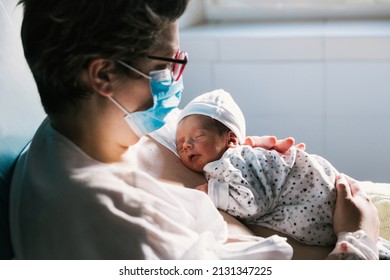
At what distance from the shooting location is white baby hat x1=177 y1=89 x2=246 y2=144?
5.28 feet

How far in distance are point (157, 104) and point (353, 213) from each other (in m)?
0.46

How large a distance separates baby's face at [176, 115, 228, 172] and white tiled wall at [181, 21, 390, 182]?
1.12 meters

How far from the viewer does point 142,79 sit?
1.30m

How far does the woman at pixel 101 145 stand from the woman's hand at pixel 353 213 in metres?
0.18

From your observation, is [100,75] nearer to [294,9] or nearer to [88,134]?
[88,134]

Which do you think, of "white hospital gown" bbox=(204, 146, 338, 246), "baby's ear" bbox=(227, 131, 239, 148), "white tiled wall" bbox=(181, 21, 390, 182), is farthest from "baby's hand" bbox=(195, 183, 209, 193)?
"white tiled wall" bbox=(181, 21, 390, 182)

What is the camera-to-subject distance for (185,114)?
1638mm

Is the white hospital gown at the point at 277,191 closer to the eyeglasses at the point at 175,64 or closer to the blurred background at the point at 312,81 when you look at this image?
the eyeglasses at the point at 175,64

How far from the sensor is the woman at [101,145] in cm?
118

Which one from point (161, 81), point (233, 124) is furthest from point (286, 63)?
point (161, 81)

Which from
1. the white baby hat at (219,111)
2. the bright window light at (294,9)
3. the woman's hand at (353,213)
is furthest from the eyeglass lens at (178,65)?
the bright window light at (294,9)

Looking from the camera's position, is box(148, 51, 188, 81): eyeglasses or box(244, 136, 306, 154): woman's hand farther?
box(244, 136, 306, 154): woman's hand

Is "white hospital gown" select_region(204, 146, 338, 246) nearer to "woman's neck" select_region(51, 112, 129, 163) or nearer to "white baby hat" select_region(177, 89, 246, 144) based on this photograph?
"white baby hat" select_region(177, 89, 246, 144)
